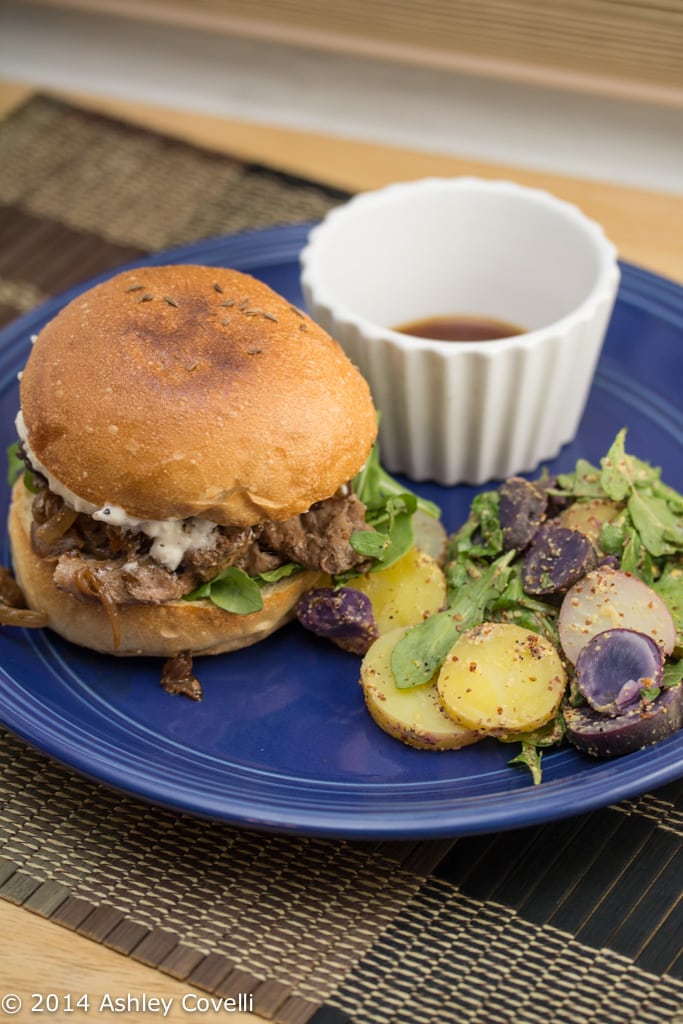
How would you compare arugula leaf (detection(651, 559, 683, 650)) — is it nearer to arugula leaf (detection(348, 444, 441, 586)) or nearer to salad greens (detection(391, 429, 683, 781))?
salad greens (detection(391, 429, 683, 781))

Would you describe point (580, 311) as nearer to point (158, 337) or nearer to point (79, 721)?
point (158, 337)

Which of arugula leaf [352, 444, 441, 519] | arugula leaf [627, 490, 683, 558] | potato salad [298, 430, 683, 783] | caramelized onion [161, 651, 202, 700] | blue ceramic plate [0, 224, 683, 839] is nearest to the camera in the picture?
blue ceramic plate [0, 224, 683, 839]

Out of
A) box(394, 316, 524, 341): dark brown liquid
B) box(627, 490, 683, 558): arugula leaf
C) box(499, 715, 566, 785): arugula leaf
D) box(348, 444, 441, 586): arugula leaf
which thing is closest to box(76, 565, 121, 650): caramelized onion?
box(348, 444, 441, 586): arugula leaf

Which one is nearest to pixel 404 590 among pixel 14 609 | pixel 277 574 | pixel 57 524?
pixel 277 574

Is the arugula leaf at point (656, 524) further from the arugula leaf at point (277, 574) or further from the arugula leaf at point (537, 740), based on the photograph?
the arugula leaf at point (277, 574)

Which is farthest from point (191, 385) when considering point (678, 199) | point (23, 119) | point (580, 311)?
point (23, 119)

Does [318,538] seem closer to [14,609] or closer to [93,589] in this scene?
[93,589]
